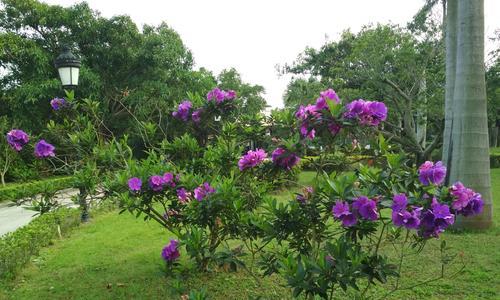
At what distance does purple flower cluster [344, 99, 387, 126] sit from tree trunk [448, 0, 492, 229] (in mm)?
3761

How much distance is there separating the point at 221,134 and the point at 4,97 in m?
15.3

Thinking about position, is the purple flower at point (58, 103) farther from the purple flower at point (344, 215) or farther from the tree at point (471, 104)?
the tree at point (471, 104)

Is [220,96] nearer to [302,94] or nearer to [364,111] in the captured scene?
[364,111]

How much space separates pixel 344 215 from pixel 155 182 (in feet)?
4.21

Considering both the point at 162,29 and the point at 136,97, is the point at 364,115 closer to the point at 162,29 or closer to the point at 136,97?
the point at 136,97

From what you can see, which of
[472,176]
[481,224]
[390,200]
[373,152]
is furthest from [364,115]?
[481,224]

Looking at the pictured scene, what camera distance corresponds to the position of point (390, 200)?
72.6 inches

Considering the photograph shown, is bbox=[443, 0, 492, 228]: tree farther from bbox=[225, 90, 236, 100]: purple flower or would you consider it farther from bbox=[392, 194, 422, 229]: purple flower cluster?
bbox=[392, 194, 422, 229]: purple flower cluster

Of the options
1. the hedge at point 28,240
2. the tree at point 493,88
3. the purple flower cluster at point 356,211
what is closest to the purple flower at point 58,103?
the hedge at point 28,240

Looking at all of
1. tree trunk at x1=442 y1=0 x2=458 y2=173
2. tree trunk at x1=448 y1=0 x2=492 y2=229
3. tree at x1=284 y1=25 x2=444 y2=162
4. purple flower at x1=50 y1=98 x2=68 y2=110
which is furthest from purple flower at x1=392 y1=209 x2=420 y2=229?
tree at x1=284 y1=25 x2=444 y2=162

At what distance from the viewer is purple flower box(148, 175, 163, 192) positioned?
261cm

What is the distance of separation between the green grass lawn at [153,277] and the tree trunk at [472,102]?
0.80 metres

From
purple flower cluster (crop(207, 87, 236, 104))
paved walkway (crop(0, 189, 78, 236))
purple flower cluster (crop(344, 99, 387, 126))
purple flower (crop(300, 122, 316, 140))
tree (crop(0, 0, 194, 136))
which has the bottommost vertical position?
paved walkway (crop(0, 189, 78, 236))

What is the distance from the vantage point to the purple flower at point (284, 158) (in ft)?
7.40
